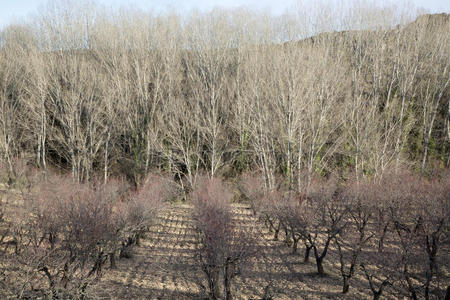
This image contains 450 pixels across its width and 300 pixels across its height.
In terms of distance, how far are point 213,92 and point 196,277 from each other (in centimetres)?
1788

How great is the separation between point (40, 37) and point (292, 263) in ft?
96.5

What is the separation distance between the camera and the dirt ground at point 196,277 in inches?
416

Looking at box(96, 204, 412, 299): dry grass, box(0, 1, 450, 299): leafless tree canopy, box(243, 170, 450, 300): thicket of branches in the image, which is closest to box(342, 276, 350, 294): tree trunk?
box(243, 170, 450, 300): thicket of branches

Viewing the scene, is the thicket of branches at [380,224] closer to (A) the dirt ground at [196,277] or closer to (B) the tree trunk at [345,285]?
(B) the tree trunk at [345,285]

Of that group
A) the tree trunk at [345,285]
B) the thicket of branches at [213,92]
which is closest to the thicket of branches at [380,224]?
the tree trunk at [345,285]

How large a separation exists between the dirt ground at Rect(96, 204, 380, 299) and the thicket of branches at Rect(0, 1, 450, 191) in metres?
9.15

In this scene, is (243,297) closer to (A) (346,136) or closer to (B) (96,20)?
(A) (346,136)

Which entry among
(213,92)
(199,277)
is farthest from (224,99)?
(199,277)

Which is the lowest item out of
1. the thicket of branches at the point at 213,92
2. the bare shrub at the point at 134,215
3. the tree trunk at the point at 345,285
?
the tree trunk at the point at 345,285

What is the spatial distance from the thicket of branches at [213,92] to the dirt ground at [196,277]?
9154 mm

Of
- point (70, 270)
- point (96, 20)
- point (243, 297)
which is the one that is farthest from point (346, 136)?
point (96, 20)

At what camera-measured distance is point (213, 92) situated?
1015 inches

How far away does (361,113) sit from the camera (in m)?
24.7

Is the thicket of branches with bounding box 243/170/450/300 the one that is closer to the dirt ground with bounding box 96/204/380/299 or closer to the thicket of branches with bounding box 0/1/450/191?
the dirt ground with bounding box 96/204/380/299
